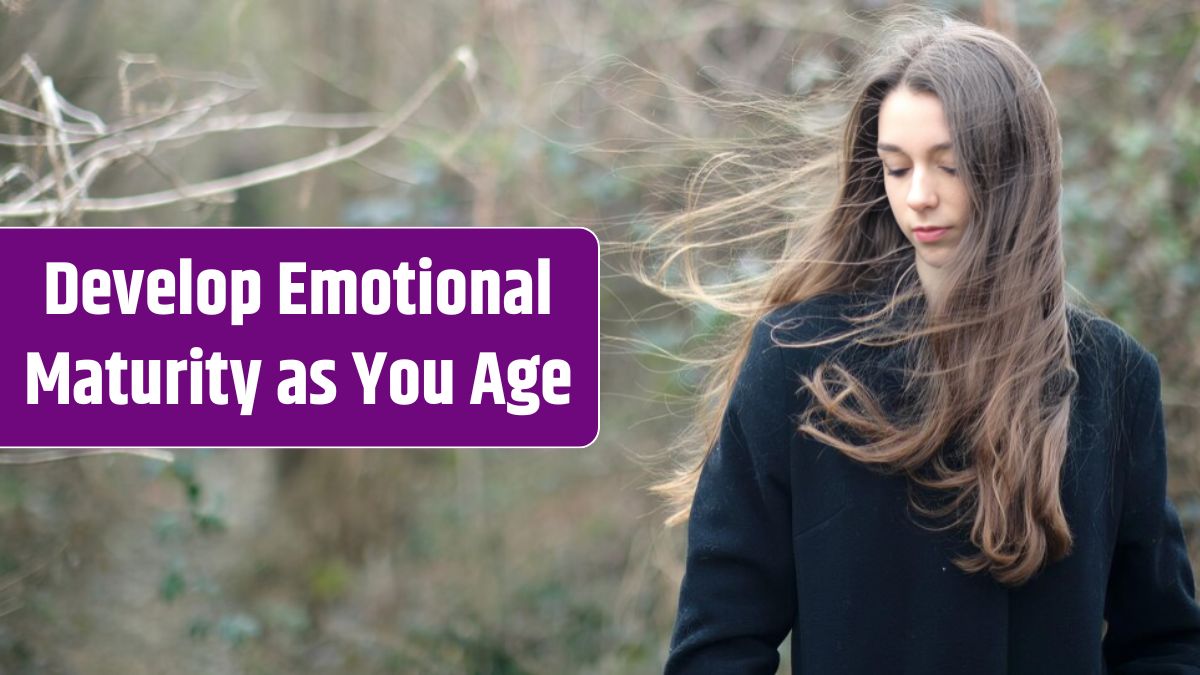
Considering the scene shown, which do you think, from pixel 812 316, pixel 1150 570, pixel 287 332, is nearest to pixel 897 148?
pixel 812 316

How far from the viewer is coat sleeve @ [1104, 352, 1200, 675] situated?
194 centimetres

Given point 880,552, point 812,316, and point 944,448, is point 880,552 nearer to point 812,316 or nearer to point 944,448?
point 944,448

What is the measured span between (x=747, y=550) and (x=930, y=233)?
505 millimetres

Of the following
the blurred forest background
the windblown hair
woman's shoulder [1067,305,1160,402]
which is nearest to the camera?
the windblown hair

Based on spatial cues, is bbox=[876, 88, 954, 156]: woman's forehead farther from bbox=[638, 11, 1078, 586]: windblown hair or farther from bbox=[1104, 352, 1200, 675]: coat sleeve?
bbox=[1104, 352, 1200, 675]: coat sleeve

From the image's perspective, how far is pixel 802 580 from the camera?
73.7 inches

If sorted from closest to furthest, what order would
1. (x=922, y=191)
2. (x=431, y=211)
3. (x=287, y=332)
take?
(x=922, y=191), (x=287, y=332), (x=431, y=211)

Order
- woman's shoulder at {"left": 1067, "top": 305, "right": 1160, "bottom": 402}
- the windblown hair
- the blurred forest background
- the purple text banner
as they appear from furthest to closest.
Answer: the blurred forest background, the purple text banner, woman's shoulder at {"left": 1067, "top": 305, "right": 1160, "bottom": 402}, the windblown hair

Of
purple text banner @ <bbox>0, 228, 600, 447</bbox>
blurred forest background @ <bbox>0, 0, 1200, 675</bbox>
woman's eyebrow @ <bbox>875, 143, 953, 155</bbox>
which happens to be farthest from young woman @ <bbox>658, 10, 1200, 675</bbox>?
blurred forest background @ <bbox>0, 0, 1200, 675</bbox>

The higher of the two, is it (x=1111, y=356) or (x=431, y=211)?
(x=431, y=211)

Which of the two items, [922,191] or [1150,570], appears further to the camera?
[1150,570]

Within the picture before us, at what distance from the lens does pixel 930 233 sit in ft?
6.09

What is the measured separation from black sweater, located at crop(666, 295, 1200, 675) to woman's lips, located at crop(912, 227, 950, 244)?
0.17 metres

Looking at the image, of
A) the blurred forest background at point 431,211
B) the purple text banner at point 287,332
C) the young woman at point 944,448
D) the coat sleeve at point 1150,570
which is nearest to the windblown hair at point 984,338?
the young woman at point 944,448
